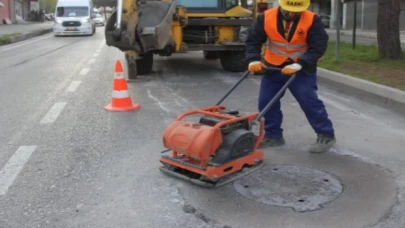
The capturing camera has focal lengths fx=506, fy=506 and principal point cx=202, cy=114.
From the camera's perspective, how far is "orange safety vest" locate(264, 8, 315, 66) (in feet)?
16.1

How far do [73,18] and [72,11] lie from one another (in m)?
1.15

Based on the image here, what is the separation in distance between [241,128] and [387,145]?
1.93 m

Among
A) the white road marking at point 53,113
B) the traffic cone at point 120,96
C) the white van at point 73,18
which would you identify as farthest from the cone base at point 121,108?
the white van at point 73,18

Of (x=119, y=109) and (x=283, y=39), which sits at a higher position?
(x=283, y=39)

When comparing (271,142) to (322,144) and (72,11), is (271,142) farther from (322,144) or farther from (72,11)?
(72,11)

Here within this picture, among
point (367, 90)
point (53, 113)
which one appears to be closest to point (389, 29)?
point (367, 90)

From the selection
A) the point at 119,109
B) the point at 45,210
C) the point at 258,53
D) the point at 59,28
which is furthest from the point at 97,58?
the point at 59,28

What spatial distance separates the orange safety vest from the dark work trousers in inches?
6.9

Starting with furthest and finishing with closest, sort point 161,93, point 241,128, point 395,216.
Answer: point 161,93 < point 241,128 < point 395,216

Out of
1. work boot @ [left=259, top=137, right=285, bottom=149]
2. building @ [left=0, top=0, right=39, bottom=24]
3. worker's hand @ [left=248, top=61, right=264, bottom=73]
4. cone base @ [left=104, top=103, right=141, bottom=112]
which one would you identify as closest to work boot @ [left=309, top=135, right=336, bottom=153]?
work boot @ [left=259, top=137, right=285, bottom=149]

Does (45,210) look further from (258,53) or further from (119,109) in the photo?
(119,109)

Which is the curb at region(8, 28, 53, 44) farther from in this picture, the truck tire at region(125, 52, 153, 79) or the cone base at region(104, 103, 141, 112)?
the cone base at region(104, 103, 141, 112)

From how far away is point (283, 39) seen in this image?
5.03m

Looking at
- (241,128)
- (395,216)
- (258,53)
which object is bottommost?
(395,216)
